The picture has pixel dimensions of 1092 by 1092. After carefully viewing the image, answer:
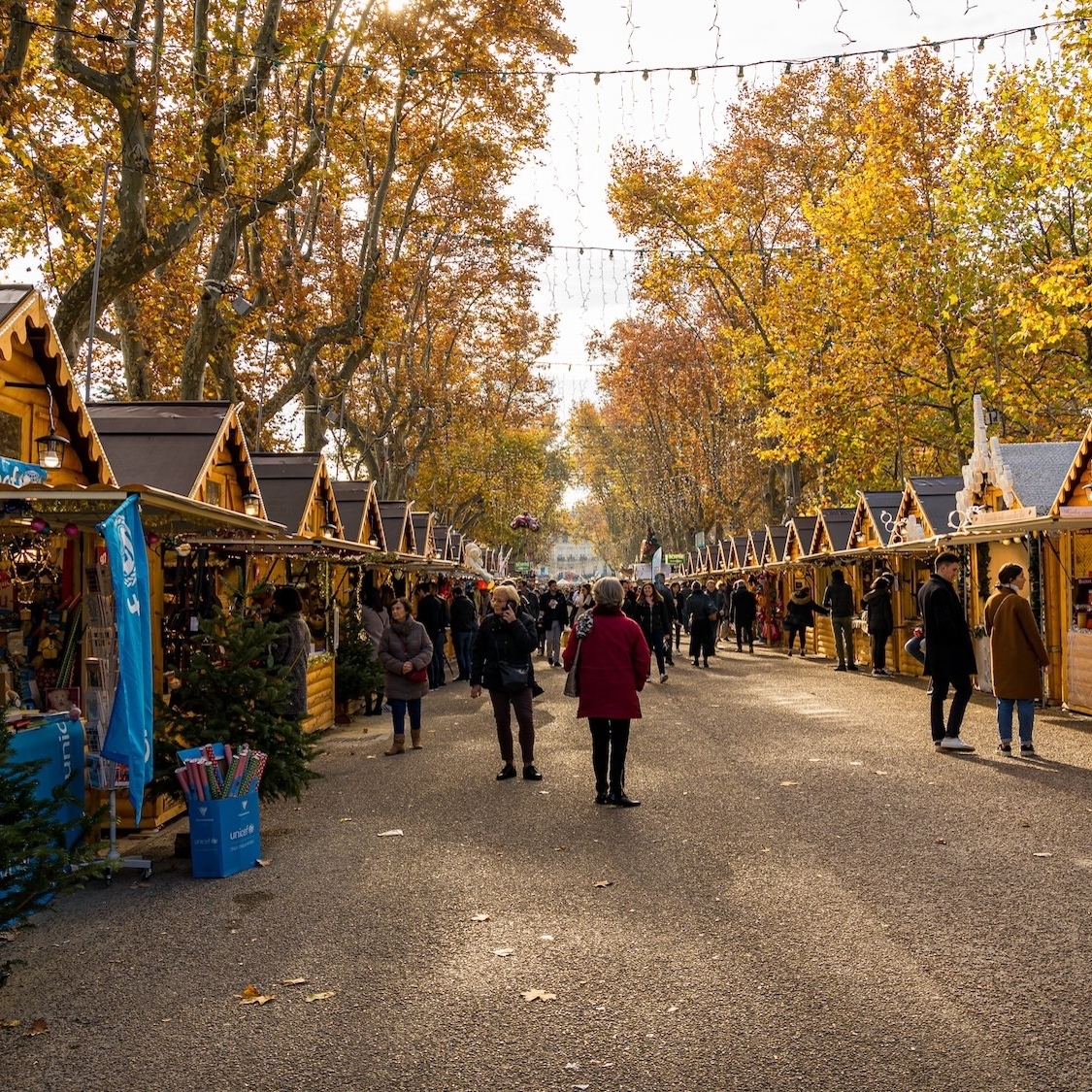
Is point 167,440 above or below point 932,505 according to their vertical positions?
above

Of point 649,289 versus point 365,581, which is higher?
point 649,289

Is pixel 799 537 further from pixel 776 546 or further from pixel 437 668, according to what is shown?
pixel 437 668

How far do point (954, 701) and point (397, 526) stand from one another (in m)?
16.0

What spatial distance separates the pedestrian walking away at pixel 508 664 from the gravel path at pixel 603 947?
55 centimetres

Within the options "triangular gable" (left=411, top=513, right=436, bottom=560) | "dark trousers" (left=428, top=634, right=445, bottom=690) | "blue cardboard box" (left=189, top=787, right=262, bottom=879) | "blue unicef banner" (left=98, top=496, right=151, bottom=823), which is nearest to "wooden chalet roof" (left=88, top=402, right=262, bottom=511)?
"blue unicef banner" (left=98, top=496, right=151, bottom=823)

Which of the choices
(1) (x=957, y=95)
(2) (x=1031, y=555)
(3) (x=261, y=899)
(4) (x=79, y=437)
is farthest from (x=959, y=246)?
(3) (x=261, y=899)

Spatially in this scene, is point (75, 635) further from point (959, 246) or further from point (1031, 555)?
point (959, 246)

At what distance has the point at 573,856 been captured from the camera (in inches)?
277

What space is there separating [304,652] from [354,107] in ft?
35.6

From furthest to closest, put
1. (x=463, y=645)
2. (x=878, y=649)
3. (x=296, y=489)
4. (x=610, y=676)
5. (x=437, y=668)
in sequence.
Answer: (x=437, y=668) < (x=463, y=645) < (x=878, y=649) < (x=296, y=489) < (x=610, y=676)

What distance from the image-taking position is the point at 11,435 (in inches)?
319

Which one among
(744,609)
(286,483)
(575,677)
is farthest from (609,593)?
(744,609)

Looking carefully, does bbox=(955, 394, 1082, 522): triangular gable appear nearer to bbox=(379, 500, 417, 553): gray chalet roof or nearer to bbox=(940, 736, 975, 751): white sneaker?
bbox=(940, 736, 975, 751): white sneaker

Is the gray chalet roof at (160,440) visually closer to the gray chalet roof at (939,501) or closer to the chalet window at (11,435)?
the chalet window at (11,435)
